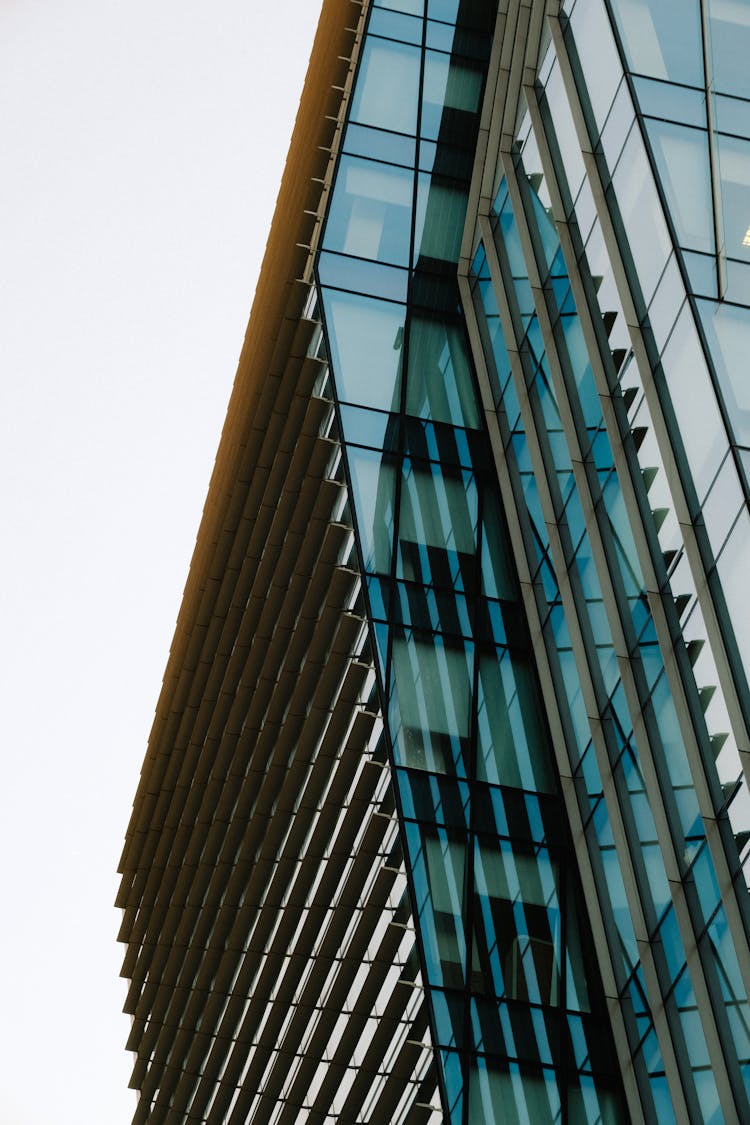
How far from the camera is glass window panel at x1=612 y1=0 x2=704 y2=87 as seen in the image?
70.5 feet

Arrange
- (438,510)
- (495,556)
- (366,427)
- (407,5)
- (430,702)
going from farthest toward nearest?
(407,5) < (366,427) < (438,510) < (495,556) < (430,702)

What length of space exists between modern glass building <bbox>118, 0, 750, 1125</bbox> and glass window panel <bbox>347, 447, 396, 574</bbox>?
0.22ft

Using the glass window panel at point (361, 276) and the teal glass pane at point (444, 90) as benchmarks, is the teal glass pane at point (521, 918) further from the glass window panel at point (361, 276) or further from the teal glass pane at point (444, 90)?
the teal glass pane at point (444, 90)

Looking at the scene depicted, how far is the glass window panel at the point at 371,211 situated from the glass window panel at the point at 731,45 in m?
11.4

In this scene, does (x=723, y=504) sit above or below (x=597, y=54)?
below

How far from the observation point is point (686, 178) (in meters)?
20.5

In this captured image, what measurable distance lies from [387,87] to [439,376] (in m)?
7.35

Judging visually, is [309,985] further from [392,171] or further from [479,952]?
[392,171]

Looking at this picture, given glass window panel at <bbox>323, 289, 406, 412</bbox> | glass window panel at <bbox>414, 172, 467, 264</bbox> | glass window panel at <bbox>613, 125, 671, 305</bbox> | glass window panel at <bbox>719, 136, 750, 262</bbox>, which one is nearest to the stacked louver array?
glass window panel at <bbox>323, 289, 406, 412</bbox>

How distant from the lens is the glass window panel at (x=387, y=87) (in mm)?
33438

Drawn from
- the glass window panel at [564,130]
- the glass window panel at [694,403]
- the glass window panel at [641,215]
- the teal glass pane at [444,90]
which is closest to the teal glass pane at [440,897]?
the glass window panel at [694,403]

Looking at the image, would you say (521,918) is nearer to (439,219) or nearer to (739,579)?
(739,579)

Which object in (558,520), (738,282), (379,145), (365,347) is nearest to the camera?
(738,282)

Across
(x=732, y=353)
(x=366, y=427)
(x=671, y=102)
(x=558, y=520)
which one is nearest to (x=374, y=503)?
(x=366, y=427)
